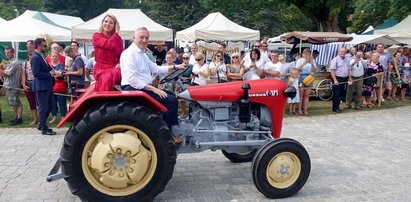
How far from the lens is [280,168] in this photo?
4762mm

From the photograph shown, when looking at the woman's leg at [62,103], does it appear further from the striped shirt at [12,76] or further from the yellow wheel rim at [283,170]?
the yellow wheel rim at [283,170]

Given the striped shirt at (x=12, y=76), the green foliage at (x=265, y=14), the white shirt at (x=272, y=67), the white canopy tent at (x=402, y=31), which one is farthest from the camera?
the green foliage at (x=265, y=14)

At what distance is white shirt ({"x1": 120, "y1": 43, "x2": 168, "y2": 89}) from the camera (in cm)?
456

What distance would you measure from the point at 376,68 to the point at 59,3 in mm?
48031

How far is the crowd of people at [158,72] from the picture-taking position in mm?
4742

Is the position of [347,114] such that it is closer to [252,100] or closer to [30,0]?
[252,100]

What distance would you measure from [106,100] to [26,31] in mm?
13689

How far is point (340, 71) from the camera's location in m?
10.9

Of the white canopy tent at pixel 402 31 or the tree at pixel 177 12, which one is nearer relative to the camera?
the white canopy tent at pixel 402 31

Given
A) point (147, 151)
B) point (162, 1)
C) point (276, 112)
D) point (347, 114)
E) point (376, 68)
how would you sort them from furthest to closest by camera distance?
1. point (162, 1)
2. point (376, 68)
3. point (347, 114)
4. point (276, 112)
5. point (147, 151)

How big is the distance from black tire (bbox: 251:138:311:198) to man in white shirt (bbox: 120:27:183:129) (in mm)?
1136

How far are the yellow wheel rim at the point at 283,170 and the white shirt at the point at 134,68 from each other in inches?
66.4

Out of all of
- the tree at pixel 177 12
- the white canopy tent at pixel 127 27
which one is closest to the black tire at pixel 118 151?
the white canopy tent at pixel 127 27

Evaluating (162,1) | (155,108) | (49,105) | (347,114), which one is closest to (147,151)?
(155,108)
